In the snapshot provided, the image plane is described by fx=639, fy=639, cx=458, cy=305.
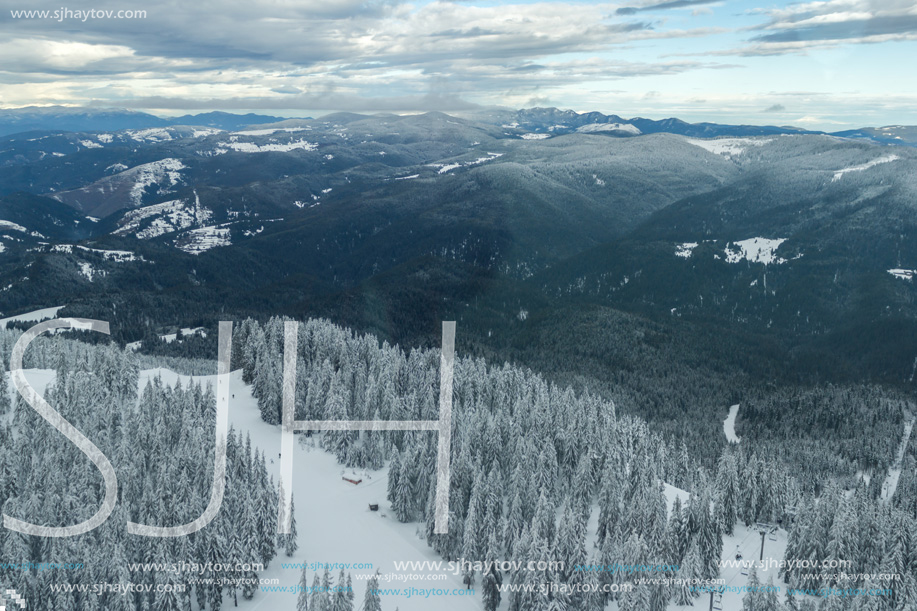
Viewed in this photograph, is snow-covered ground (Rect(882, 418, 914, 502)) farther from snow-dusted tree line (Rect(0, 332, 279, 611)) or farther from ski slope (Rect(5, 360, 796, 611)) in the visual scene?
snow-dusted tree line (Rect(0, 332, 279, 611))

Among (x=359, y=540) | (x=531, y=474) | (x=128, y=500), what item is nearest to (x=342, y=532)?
(x=359, y=540)

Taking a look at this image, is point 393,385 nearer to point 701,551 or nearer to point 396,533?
point 396,533

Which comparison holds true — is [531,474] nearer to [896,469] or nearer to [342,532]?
[342,532]

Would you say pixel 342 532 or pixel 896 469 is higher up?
pixel 342 532

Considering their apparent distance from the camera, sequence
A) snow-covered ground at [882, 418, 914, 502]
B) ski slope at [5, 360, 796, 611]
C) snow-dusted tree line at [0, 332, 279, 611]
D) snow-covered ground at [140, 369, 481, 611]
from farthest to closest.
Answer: snow-covered ground at [882, 418, 914, 502], snow-covered ground at [140, 369, 481, 611], ski slope at [5, 360, 796, 611], snow-dusted tree line at [0, 332, 279, 611]

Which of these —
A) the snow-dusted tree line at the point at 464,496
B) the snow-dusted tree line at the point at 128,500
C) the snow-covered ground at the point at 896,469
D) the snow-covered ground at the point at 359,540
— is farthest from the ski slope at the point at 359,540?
the snow-covered ground at the point at 896,469

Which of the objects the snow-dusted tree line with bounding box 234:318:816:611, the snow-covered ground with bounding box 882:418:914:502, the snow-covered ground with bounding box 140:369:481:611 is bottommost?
the snow-covered ground with bounding box 882:418:914:502

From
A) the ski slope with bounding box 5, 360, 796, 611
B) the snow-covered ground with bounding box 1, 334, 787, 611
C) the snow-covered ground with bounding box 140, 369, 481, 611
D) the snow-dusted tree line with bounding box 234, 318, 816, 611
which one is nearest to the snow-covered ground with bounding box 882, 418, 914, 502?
the snow-dusted tree line with bounding box 234, 318, 816, 611

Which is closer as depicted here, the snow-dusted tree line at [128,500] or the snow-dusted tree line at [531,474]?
the snow-dusted tree line at [128,500]

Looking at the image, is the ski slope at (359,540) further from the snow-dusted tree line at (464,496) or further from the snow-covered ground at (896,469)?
the snow-covered ground at (896,469)

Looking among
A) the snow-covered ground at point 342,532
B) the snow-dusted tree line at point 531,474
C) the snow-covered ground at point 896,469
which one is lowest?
the snow-covered ground at point 896,469

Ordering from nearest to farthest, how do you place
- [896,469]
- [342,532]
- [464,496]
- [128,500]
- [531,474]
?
[128,500] → [464,496] → [531,474] → [342,532] → [896,469]

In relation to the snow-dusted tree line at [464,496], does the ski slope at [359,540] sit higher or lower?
lower

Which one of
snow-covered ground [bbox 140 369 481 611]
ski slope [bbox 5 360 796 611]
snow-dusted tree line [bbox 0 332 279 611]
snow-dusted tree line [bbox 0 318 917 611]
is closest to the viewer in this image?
snow-dusted tree line [bbox 0 332 279 611]
